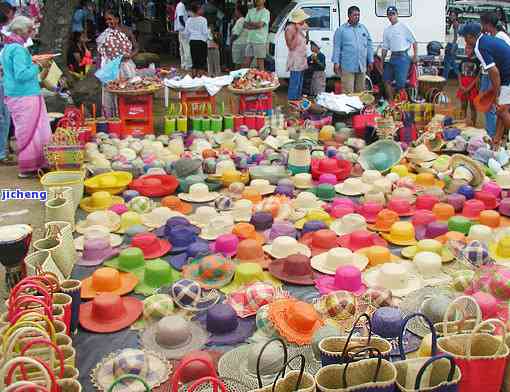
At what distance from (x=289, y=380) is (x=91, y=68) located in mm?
8139

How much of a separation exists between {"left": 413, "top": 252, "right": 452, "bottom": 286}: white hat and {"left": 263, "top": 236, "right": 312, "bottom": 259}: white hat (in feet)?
2.49

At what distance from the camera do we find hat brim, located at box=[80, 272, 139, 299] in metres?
3.96

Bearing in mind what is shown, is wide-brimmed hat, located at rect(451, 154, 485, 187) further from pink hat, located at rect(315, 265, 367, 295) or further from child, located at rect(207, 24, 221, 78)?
child, located at rect(207, 24, 221, 78)

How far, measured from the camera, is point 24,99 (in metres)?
6.33

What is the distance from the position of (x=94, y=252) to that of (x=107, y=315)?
91 cm

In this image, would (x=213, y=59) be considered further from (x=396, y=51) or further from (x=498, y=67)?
(x=498, y=67)

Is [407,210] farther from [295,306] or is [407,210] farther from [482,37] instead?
[482,37]

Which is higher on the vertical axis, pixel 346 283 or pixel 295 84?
pixel 295 84

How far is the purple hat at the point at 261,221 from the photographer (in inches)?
195

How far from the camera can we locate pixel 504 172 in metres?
5.74

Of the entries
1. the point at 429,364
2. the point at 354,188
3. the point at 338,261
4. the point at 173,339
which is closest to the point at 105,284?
the point at 173,339

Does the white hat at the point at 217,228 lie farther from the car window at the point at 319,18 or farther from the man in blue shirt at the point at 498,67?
the car window at the point at 319,18

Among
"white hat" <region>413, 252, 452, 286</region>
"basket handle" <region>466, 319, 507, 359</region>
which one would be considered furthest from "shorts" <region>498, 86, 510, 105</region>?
"basket handle" <region>466, 319, 507, 359</region>

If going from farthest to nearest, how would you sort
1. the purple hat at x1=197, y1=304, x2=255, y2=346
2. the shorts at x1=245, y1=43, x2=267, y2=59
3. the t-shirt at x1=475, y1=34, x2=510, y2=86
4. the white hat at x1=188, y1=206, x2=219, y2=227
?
1. the shorts at x1=245, y1=43, x2=267, y2=59
2. the t-shirt at x1=475, y1=34, x2=510, y2=86
3. the white hat at x1=188, y1=206, x2=219, y2=227
4. the purple hat at x1=197, y1=304, x2=255, y2=346
